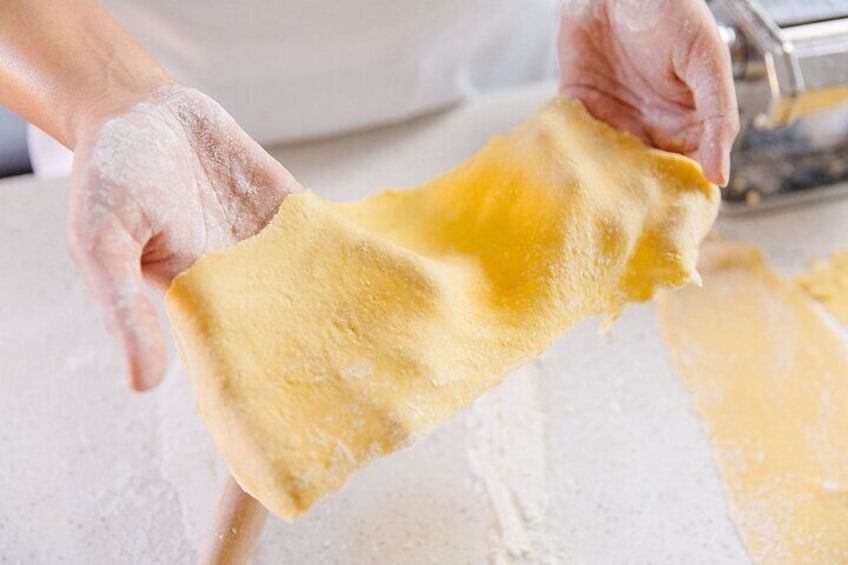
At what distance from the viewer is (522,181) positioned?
848mm

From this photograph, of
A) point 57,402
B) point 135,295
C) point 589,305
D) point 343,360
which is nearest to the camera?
point 135,295

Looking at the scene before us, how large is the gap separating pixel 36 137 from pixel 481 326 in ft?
2.89

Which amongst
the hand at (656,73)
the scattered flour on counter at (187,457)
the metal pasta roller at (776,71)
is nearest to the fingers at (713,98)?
the hand at (656,73)

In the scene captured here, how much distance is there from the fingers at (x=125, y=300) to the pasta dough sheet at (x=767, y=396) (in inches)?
27.5

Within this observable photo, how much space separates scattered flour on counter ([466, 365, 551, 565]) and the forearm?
0.56 metres

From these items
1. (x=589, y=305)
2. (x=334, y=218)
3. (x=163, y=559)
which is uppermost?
(x=334, y=218)

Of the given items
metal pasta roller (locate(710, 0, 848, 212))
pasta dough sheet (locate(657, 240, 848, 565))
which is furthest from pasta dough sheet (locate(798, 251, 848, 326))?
metal pasta roller (locate(710, 0, 848, 212))

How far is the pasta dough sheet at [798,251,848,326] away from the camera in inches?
45.0

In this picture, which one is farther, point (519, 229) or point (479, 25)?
point (479, 25)

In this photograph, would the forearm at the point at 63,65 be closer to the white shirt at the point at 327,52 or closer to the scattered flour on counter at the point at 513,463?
the white shirt at the point at 327,52

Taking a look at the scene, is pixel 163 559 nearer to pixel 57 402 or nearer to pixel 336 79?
pixel 57 402

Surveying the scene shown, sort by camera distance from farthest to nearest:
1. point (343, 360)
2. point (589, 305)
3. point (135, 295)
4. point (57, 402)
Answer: point (57, 402)
point (589, 305)
point (343, 360)
point (135, 295)

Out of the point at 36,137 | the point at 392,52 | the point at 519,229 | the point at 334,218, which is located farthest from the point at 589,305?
the point at 36,137

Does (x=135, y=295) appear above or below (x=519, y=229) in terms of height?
above
